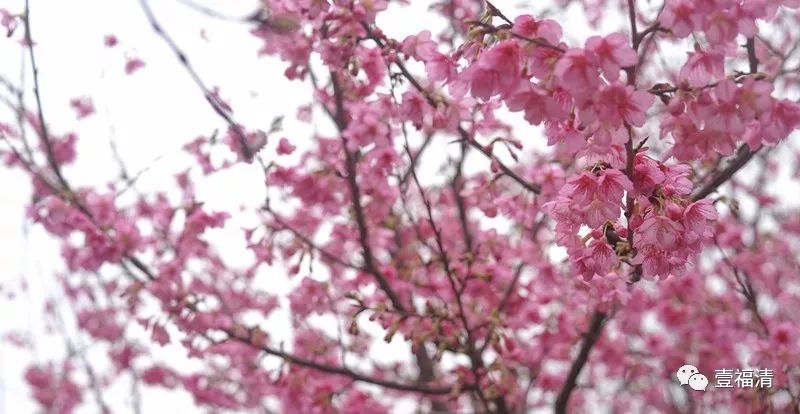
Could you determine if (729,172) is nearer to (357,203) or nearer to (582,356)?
(582,356)

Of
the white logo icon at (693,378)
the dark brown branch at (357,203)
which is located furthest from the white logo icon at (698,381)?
the dark brown branch at (357,203)

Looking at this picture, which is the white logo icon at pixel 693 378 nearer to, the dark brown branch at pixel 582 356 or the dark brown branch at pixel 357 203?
the dark brown branch at pixel 582 356

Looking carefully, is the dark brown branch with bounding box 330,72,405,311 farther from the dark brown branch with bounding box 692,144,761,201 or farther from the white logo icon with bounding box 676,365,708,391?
the dark brown branch with bounding box 692,144,761,201

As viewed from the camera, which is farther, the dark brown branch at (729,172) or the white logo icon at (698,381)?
the white logo icon at (698,381)

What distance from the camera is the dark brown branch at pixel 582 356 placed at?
3.24 meters

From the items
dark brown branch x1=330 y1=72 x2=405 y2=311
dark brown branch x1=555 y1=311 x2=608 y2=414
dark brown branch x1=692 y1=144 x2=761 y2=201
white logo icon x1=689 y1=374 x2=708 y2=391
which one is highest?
dark brown branch x1=330 y1=72 x2=405 y2=311

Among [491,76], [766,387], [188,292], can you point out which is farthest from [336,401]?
[491,76]

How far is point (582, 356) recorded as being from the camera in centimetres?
334

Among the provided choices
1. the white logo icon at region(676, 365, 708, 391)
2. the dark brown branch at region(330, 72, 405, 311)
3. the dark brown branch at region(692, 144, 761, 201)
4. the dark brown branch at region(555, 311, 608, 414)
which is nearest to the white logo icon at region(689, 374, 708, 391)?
the white logo icon at region(676, 365, 708, 391)

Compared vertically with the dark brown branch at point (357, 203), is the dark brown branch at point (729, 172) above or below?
below

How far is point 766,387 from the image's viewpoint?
276 cm

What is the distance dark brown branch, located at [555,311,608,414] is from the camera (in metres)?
3.24

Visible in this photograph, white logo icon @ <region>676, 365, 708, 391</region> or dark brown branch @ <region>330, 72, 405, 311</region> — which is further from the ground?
dark brown branch @ <region>330, 72, 405, 311</region>

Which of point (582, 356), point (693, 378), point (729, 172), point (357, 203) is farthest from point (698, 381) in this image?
point (357, 203)
